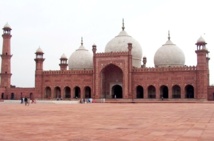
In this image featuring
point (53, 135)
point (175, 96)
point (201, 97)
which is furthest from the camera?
point (175, 96)

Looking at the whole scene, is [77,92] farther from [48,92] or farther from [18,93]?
[18,93]

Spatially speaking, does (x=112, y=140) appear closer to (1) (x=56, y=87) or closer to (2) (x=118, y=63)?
(2) (x=118, y=63)

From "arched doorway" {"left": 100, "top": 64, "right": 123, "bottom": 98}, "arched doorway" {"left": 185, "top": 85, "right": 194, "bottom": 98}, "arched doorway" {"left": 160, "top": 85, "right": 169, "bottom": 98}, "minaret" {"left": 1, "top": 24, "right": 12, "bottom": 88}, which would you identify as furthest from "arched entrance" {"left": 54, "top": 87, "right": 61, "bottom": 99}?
"arched doorway" {"left": 185, "top": 85, "right": 194, "bottom": 98}

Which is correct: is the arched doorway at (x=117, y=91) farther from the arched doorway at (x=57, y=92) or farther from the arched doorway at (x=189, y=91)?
the arched doorway at (x=189, y=91)

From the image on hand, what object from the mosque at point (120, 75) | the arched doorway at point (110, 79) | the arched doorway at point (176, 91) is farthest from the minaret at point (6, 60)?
the arched doorway at point (176, 91)

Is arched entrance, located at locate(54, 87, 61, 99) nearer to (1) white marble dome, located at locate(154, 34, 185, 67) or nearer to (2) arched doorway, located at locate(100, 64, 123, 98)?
(2) arched doorway, located at locate(100, 64, 123, 98)

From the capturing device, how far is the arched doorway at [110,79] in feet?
111

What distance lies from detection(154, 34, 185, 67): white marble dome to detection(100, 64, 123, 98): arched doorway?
427cm

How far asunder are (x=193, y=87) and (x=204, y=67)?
2022 millimetres

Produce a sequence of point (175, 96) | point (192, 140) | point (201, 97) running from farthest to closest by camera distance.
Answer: point (175, 96) → point (201, 97) → point (192, 140)

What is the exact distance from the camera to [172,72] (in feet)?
101

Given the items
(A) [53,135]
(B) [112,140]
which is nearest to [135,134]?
(B) [112,140]

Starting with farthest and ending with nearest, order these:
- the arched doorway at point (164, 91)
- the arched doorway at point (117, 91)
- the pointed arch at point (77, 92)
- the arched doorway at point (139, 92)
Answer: the pointed arch at point (77, 92) < the arched doorway at point (117, 91) < the arched doorway at point (139, 92) < the arched doorway at point (164, 91)

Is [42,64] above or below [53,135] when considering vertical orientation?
above
